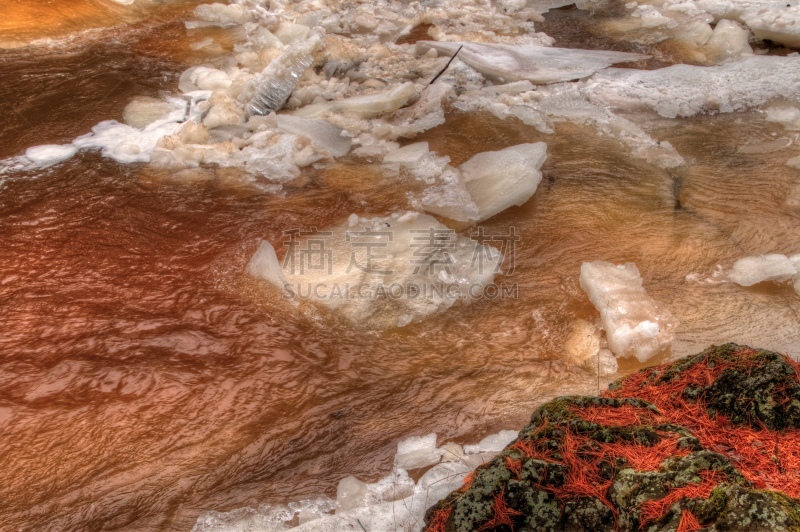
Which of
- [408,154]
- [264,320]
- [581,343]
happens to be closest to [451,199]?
[408,154]

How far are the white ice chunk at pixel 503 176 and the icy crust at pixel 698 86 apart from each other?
1539 mm

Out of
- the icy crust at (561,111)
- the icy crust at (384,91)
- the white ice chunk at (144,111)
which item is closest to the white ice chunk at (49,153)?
the icy crust at (384,91)

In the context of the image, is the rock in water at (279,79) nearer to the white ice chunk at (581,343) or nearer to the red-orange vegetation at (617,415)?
the white ice chunk at (581,343)

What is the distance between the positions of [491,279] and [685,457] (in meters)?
2.25

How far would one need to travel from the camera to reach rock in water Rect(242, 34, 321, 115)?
569cm

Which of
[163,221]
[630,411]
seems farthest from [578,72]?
[630,411]

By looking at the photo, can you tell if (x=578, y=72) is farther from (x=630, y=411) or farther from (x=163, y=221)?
(x=630, y=411)

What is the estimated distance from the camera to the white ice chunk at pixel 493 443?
9.37ft

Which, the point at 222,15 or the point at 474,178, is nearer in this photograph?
the point at 474,178

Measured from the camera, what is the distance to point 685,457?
1.85 meters

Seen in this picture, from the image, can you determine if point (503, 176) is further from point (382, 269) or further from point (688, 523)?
Result: point (688, 523)

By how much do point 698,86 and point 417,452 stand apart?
5.00m

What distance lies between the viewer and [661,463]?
186cm

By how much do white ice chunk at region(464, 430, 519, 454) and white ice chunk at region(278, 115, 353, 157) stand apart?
9.90 ft
